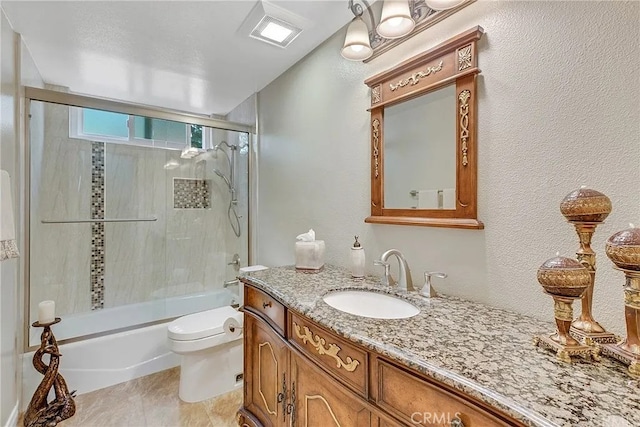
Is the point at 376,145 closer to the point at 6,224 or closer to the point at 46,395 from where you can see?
the point at 6,224

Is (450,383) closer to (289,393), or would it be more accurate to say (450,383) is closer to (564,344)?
(564,344)

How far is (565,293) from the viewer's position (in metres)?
0.67

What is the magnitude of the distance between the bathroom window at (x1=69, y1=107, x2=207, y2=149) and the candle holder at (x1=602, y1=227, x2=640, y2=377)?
2.99 meters

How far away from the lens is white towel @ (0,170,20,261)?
1413 millimetres

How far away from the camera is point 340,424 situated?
3.06 feet

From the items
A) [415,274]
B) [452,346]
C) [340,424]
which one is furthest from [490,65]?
[340,424]

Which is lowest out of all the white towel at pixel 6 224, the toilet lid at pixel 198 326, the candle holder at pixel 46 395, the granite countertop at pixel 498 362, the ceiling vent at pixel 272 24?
the candle holder at pixel 46 395

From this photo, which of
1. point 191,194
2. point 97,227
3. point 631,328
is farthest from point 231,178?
point 631,328

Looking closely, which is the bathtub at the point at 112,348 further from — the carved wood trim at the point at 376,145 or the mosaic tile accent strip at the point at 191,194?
the carved wood trim at the point at 376,145

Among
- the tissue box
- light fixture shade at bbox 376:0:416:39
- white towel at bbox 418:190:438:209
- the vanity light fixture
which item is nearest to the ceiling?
the vanity light fixture

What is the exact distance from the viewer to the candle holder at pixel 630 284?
610 mm

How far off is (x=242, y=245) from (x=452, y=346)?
2.51 metres

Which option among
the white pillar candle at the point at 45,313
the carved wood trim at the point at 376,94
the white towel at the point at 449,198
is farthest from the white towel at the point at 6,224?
the white towel at the point at 449,198

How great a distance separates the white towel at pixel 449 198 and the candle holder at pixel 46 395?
2254 millimetres
